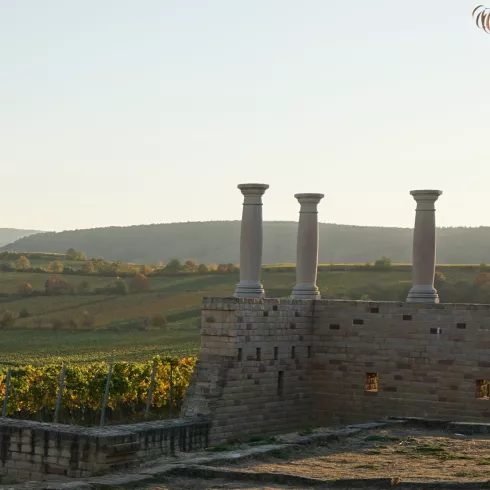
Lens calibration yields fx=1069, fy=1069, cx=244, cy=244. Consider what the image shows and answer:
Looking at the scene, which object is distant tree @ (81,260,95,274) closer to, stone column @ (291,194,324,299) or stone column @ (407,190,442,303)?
stone column @ (291,194,324,299)

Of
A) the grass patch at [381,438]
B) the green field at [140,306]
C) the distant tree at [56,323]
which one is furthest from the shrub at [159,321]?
the grass patch at [381,438]

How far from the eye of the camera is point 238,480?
52.5 feet

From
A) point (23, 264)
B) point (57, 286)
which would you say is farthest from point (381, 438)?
point (23, 264)

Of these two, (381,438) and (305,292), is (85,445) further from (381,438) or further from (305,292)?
(305,292)

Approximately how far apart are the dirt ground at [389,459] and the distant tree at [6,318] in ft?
156

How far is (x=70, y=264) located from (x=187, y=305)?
715 inches

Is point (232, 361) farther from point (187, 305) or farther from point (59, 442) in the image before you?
point (187, 305)

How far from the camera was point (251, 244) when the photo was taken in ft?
81.4

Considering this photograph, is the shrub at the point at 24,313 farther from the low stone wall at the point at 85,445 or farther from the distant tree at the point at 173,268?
the low stone wall at the point at 85,445

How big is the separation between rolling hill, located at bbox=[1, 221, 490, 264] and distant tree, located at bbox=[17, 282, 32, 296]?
5803cm

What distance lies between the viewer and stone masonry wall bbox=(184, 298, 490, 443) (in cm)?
2294

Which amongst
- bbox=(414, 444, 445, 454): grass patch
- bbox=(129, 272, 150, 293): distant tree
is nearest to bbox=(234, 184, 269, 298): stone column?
bbox=(414, 444, 445, 454): grass patch

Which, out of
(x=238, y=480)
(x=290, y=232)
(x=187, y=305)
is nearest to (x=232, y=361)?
(x=238, y=480)

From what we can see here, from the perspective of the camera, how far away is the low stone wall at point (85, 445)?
19359mm
